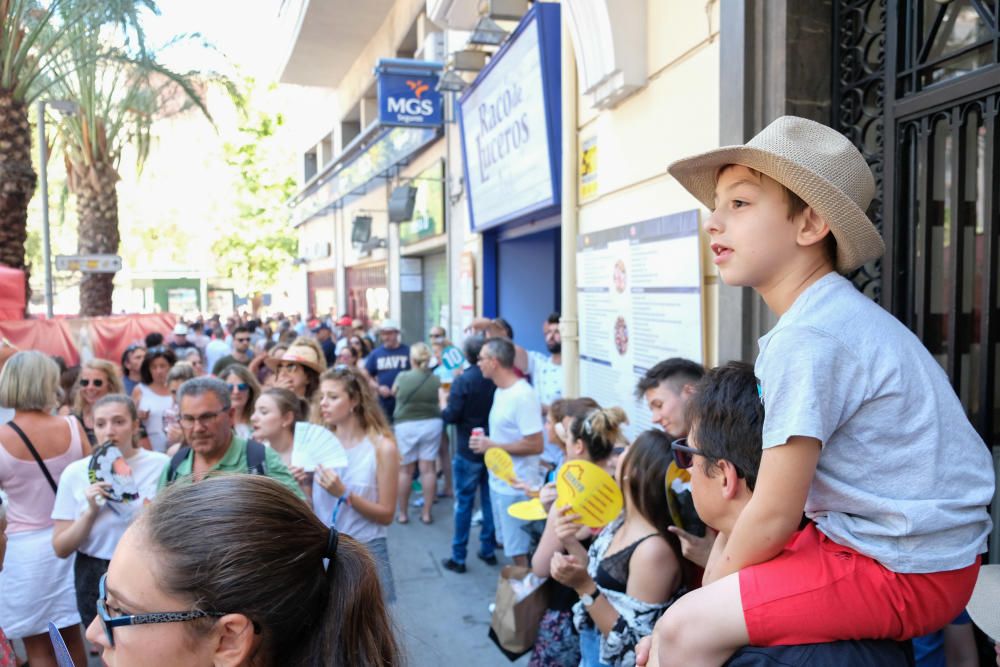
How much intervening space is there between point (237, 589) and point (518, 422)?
3915mm

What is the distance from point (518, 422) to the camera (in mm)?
5199

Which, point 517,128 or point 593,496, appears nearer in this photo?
point 593,496

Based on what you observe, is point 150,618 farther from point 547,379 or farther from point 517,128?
point 517,128

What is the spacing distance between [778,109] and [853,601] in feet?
8.71

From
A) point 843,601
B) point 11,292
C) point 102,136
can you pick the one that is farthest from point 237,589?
point 102,136

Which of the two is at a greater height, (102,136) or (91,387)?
(102,136)

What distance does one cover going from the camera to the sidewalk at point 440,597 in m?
4.32

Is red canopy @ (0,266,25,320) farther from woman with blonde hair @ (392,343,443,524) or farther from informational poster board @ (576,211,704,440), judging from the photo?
informational poster board @ (576,211,704,440)

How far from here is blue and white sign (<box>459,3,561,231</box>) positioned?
248 inches

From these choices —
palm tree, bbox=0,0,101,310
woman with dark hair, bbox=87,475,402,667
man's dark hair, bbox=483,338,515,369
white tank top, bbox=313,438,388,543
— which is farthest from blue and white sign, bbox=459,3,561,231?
palm tree, bbox=0,0,101,310

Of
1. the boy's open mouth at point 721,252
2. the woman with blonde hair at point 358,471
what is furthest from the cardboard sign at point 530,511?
the boy's open mouth at point 721,252

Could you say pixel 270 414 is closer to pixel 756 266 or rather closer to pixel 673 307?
pixel 673 307

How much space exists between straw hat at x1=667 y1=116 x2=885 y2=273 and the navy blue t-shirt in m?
7.02

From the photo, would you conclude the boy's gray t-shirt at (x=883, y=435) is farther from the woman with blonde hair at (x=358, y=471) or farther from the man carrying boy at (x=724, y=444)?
the woman with blonde hair at (x=358, y=471)
